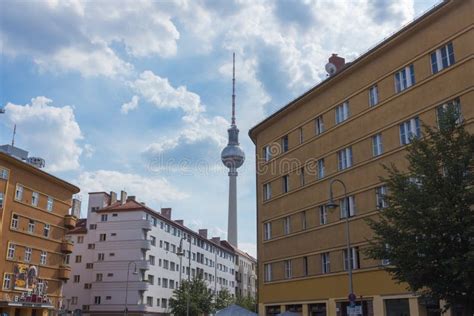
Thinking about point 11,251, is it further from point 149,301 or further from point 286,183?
point 149,301

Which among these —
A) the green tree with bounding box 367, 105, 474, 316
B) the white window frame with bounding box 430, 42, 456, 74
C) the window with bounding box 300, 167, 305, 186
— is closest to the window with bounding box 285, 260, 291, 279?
the window with bounding box 300, 167, 305, 186

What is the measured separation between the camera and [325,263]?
37.8m

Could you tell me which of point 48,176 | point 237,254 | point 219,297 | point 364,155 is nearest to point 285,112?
point 364,155

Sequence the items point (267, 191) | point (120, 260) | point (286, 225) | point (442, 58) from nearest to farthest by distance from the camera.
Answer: point (442, 58)
point (286, 225)
point (267, 191)
point (120, 260)

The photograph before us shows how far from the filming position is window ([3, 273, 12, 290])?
48.8m

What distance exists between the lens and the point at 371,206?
33.8 meters

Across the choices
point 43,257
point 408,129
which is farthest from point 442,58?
point 43,257

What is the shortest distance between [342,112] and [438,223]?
1923 cm

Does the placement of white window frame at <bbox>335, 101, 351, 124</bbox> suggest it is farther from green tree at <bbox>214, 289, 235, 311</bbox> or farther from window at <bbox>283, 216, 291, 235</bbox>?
green tree at <bbox>214, 289, 235, 311</bbox>

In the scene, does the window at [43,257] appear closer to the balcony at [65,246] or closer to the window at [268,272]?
the balcony at [65,246]

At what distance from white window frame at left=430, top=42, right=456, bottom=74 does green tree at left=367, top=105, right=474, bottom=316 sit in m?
8.70

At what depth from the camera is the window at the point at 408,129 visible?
31344 mm

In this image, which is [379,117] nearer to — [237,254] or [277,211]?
[277,211]

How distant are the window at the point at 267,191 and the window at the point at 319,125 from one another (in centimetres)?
808
